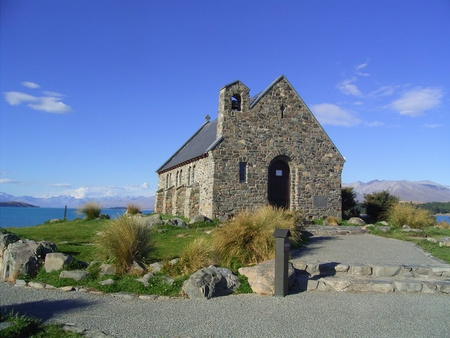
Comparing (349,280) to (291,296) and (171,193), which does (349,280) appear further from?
(171,193)

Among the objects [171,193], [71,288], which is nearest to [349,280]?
[71,288]

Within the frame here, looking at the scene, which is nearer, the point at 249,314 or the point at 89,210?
the point at 249,314

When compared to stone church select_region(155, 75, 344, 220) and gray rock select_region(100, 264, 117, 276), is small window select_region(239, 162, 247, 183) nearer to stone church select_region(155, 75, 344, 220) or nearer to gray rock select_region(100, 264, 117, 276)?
stone church select_region(155, 75, 344, 220)

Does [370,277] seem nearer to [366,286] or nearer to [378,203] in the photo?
[366,286]

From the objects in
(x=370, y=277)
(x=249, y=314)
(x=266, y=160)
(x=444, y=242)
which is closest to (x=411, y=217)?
(x=444, y=242)

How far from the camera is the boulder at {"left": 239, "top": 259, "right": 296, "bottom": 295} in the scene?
29.7 ft

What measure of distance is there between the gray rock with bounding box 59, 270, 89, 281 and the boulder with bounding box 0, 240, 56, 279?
3.60 feet

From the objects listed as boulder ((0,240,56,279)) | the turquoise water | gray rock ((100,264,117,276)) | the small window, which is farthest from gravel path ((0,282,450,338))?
the small window

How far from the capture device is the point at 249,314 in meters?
7.53

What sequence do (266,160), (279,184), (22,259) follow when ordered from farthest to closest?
(279,184) → (266,160) → (22,259)

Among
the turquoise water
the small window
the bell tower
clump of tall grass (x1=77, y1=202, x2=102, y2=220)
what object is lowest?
the turquoise water

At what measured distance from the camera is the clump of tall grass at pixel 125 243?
33.6ft

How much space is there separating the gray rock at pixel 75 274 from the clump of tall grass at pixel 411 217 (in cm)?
1769

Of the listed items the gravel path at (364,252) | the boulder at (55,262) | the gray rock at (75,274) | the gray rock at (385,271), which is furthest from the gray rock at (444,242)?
the boulder at (55,262)
